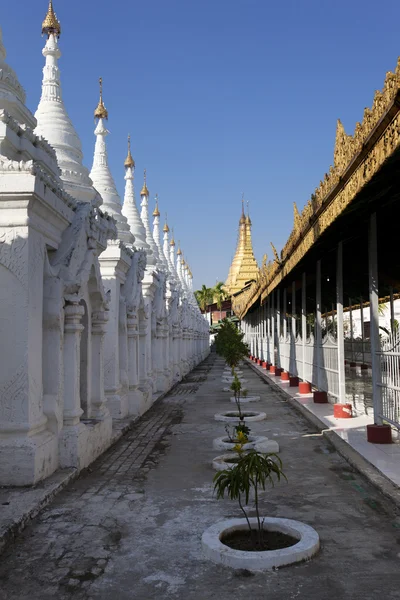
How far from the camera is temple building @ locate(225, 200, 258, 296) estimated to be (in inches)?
2771

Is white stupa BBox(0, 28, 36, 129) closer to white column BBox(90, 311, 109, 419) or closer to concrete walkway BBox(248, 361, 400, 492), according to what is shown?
white column BBox(90, 311, 109, 419)

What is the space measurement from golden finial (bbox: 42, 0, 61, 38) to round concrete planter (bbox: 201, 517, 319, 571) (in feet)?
27.6

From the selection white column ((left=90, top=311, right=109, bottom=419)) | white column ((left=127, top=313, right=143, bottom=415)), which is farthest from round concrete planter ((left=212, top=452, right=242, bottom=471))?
white column ((left=127, top=313, right=143, bottom=415))

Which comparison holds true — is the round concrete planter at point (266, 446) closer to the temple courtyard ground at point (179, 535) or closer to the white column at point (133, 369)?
the temple courtyard ground at point (179, 535)

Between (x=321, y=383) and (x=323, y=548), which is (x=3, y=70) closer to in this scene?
(x=323, y=548)

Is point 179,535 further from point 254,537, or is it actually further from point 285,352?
point 285,352

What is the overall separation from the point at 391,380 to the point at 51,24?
7.84 meters

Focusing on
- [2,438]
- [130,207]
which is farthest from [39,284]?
[130,207]

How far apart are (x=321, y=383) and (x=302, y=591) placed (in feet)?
33.9

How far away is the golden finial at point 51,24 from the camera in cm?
984

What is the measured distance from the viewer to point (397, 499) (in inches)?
237

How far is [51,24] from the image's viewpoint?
9859 mm

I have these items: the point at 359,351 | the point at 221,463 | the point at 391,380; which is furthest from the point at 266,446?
the point at 359,351

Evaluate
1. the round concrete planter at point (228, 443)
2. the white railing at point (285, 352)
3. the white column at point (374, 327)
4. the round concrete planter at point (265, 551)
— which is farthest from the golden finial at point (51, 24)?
the white railing at point (285, 352)
